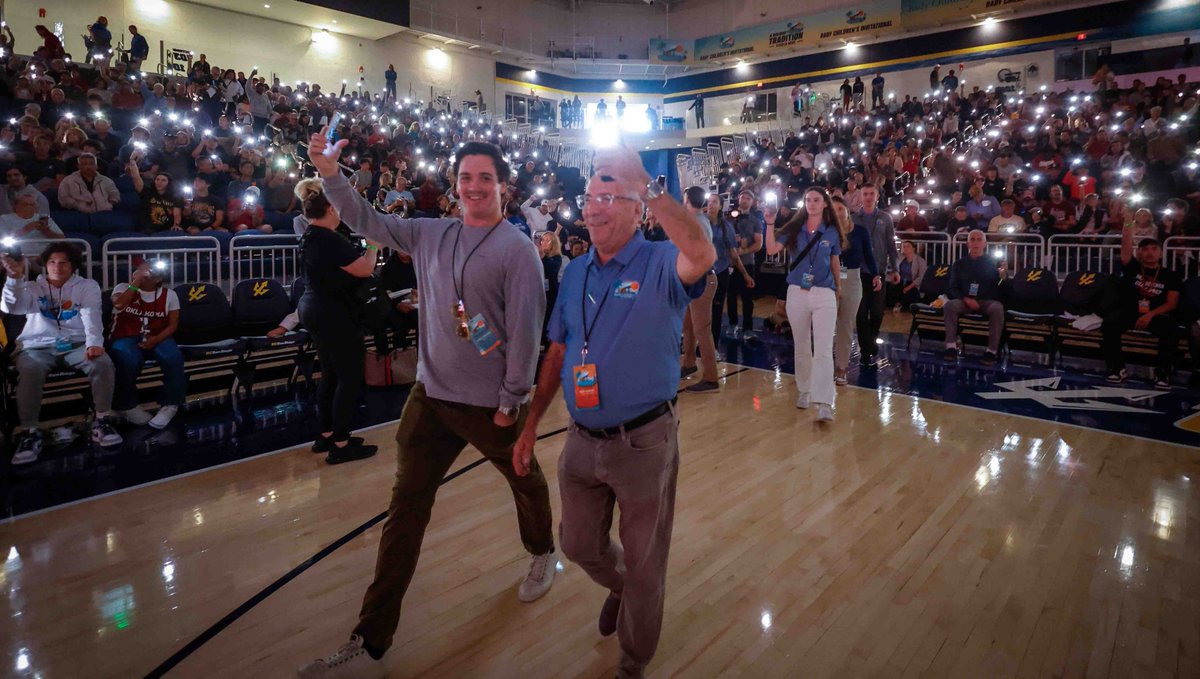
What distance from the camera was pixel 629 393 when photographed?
2055mm

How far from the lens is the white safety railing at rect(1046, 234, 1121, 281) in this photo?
8578 mm

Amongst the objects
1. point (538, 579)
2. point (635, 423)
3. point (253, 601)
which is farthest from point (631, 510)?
point (253, 601)

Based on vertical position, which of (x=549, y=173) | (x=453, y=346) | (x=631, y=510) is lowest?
(x=631, y=510)

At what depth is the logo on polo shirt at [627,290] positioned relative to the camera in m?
2.06

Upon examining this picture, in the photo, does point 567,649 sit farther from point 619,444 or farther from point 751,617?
point 619,444

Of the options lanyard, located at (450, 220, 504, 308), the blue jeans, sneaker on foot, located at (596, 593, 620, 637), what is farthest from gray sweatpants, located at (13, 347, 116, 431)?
sneaker on foot, located at (596, 593, 620, 637)

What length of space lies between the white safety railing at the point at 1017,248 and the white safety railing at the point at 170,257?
9217 millimetres

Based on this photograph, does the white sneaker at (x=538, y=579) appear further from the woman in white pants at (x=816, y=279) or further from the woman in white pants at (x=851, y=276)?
the woman in white pants at (x=851, y=276)

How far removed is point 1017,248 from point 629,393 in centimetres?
943

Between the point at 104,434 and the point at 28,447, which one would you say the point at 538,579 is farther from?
the point at 28,447

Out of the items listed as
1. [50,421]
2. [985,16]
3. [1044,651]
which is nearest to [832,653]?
[1044,651]

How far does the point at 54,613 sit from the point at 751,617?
111 inches

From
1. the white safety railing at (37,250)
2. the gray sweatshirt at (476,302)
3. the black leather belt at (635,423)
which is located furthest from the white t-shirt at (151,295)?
the black leather belt at (635,423)

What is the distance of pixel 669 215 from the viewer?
1847 millimetres
